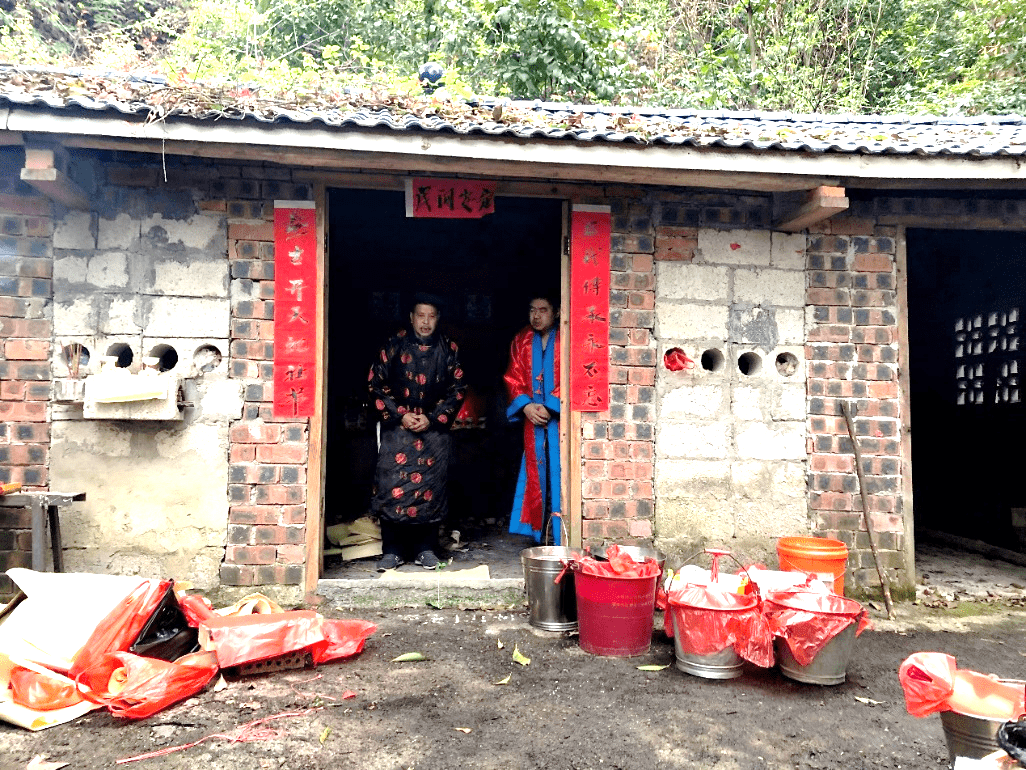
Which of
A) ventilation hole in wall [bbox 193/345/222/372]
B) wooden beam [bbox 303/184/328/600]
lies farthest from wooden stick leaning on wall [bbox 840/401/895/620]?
ventilation hole in wall [bbox 193/345/222/372]

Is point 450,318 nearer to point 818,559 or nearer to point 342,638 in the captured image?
point 342,638

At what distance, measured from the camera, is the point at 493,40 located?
1264 centimetres

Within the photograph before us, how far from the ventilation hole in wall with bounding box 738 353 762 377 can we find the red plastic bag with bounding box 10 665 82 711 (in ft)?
14.8

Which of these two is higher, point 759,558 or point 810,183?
point 810,183

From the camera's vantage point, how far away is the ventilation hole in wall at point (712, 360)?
543 centimetres

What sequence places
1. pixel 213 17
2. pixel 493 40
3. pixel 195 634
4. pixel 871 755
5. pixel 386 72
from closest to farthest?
pixel 871 755 < pixel 195 634 < pixel 493 40 < pixel 386 72 < pixel 213 17

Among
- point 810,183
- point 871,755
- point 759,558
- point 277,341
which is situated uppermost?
point 810,183

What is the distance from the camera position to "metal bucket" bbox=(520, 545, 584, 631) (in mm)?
4594

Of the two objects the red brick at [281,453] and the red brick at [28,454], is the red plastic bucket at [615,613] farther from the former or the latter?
the red brick at [28,454]

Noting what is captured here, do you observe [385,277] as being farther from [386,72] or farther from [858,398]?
[386,72]

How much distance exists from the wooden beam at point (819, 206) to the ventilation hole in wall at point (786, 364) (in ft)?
3.15

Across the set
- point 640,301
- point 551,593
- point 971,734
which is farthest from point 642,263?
point 971,734

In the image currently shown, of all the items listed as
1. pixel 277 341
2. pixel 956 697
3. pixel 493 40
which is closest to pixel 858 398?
pixel 956 697

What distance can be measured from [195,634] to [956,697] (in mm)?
3605
